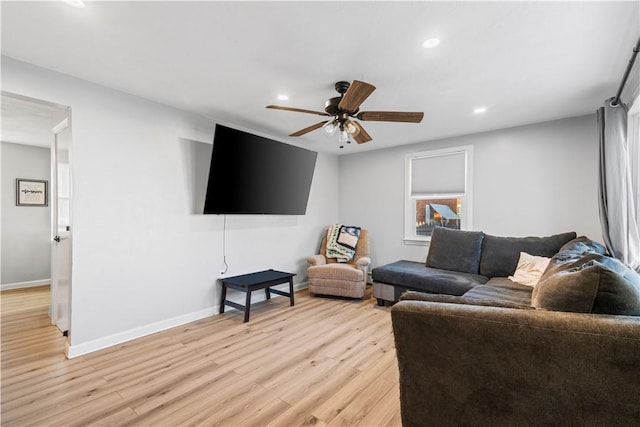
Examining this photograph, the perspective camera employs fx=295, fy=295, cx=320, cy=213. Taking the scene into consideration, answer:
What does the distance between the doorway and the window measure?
4269mm

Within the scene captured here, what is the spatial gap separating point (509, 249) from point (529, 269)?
0.42 meters

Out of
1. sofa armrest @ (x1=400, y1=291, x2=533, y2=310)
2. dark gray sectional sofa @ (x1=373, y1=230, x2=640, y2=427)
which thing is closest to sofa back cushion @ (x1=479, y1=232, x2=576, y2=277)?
dark gray sectional sofa @ (x1=373, y1=230, x2=640, y2=427)

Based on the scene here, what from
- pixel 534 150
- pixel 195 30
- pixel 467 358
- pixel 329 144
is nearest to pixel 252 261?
pixel 329 144

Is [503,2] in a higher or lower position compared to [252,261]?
higher

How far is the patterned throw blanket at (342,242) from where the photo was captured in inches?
192

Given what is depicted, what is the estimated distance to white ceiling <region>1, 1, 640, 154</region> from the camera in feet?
5.48

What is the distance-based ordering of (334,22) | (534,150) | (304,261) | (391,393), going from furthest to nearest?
(304,261) → (534,150) → (391,393) → (334,22)

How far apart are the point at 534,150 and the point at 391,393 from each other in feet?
11.3

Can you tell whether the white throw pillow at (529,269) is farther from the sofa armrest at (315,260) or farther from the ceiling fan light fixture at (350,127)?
the sofa armrest at (315,260)

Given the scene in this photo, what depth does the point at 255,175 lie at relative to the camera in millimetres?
Result: 3609

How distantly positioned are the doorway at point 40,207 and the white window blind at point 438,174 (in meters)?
4.31

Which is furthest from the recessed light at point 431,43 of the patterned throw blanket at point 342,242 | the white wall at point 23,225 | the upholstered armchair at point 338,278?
the white wall at point 23,225

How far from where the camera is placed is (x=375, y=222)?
514cm

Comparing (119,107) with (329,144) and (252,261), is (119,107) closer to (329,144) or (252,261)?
(252,261)
